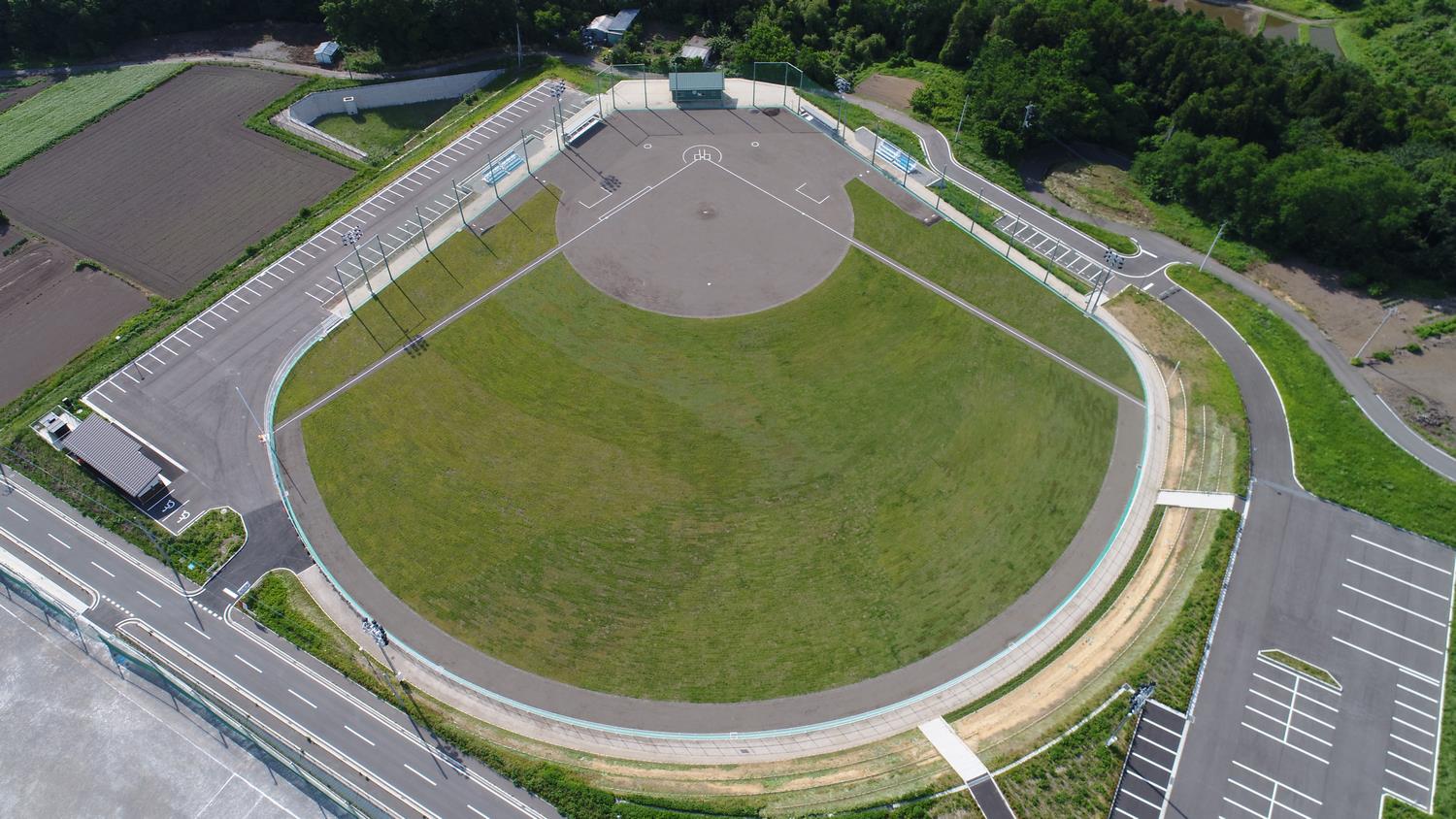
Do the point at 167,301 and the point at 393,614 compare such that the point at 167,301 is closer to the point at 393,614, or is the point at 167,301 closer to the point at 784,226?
the point at 393,614

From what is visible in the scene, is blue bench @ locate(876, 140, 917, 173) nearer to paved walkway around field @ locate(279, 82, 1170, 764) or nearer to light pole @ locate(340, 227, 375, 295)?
paved walkway around field @ locate(279, 82, 1170, 764)

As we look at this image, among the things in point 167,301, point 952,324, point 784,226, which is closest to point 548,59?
point 784,226

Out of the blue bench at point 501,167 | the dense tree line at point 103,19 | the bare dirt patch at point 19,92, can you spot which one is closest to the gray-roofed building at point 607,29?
the blue bench at point 501,167

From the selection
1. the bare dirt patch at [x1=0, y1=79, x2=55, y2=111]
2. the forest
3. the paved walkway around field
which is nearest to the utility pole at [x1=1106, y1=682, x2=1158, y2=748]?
the paved walkway around field

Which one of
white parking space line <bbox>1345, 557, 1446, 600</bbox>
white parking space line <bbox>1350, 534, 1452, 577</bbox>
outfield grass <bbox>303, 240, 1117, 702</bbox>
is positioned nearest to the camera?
outfield grass <bbox>303, 240, 1117, 702</bbox>

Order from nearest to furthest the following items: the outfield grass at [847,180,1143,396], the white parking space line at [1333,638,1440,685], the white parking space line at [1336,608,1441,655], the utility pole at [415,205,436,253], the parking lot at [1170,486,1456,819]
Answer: the parking lot at [1170,486,1456,819], the white parking space line at [1333,638,1440,685], the white parking space line at [1336,608,1441,655], the outfield grass at [847,180,1143,396], the utility pole at [415,205,436,253]

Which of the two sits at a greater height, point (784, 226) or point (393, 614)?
point (784, 226)

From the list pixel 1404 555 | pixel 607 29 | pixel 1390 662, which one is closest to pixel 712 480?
pixel 1390 662
